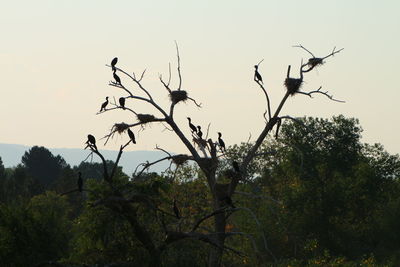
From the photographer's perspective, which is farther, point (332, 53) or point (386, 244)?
point (386, 244)

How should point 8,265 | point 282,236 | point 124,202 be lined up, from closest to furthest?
point 124,202 → point 8,265 → point 282,236

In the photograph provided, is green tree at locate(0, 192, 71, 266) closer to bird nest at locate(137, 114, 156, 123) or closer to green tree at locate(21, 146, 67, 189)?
bird nest at locate(137, 114, 156, 123)

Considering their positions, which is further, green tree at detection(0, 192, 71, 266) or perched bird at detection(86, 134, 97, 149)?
green tree at detection(0, 192, 71, 266)

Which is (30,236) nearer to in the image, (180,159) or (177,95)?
(180,159)

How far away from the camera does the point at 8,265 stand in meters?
28.5

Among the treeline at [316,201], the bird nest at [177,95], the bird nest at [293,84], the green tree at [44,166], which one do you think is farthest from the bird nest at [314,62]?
the green tree at [44,166]

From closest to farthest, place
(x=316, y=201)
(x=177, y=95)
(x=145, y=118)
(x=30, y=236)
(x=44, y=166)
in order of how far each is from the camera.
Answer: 1. (x=145, y=118)
2. (x=177, y=95)
3. (x=30, y=236)
4. (x=316, y=201)
5. (x=44, y=166)

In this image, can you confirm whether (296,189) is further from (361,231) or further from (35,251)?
(35,251)

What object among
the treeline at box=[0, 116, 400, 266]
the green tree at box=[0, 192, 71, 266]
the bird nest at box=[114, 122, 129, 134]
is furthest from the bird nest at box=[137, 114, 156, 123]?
the treeline at box=[0, 116, 400, 266]

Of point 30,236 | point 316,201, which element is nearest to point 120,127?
point 30,236

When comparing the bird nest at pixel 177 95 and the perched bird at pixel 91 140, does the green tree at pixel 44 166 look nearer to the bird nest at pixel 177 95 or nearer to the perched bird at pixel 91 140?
the bird nest at pixel 177 95

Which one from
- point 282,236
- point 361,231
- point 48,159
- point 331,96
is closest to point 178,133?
point 331,96

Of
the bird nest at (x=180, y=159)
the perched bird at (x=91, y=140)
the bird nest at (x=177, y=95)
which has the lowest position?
the perched bird at (x=91, y=140)

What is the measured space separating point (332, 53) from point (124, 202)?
22.5 feet
